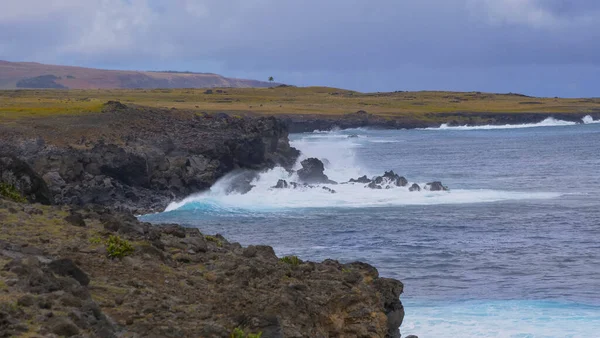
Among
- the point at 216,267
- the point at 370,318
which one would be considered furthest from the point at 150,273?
the point at 370,318

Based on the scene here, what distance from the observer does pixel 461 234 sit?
112 ft

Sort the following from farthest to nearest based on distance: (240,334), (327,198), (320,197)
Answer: (320,197)
(327,198)
(240,334)

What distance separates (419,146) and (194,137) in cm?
4917

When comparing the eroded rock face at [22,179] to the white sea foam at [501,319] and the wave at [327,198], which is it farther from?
the wave at [327,198]

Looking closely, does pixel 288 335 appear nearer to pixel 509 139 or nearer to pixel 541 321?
pixel 541 321

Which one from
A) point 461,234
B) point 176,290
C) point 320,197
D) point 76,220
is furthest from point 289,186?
point 176,290

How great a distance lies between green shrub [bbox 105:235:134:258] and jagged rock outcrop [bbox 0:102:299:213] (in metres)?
24.0

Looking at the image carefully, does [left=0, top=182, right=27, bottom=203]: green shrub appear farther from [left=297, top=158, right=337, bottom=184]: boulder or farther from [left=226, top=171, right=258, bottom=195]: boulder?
[left=297, top=158, right=337, bottom=184]: boulder

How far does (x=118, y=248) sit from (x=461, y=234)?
72.3 ft

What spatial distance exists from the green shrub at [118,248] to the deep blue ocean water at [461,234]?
7745 mm

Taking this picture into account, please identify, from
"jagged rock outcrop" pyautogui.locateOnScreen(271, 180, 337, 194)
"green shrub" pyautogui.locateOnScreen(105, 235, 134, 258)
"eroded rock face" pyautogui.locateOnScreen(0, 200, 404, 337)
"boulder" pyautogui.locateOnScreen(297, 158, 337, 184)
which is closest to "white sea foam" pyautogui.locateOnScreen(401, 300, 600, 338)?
"eroded rock face" pyautogui.locateOnScreen(0, 200, 404, 337)

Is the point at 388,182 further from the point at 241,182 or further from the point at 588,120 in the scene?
the point at 588,120

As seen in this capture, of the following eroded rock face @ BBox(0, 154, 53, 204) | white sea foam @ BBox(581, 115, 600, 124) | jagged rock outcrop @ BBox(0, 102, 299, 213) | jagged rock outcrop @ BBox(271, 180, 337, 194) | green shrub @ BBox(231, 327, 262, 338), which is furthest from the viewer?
white sea foam @ BBox(581, 115, 600, 124)

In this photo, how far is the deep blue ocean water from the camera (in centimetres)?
2177
